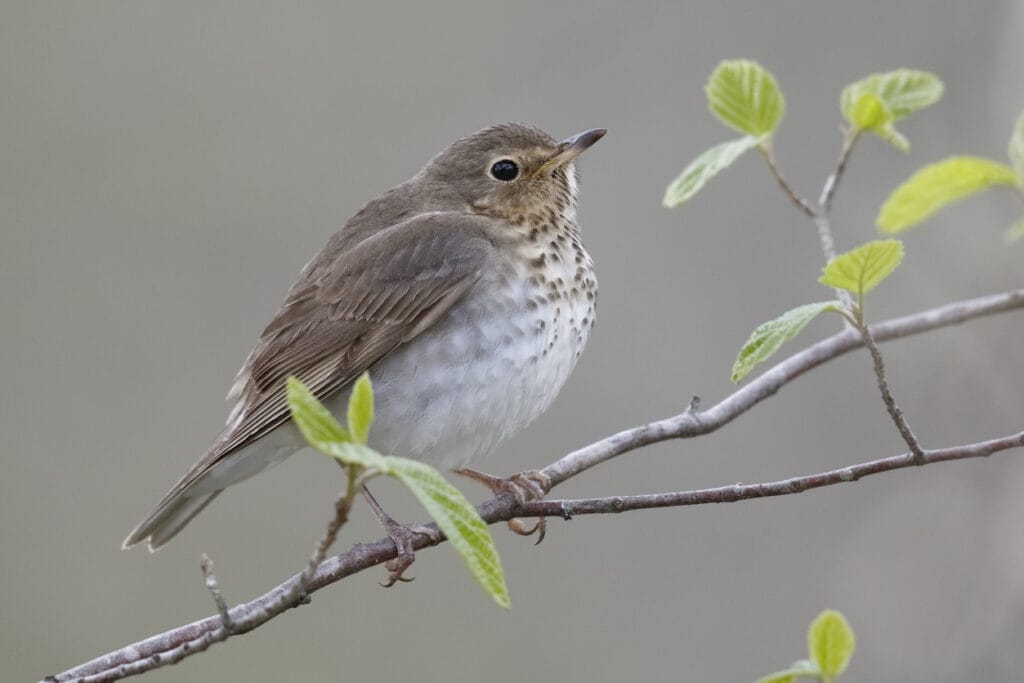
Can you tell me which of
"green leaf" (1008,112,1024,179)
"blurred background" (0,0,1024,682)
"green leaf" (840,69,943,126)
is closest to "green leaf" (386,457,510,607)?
"green leaf" (1008,112,1024,179)

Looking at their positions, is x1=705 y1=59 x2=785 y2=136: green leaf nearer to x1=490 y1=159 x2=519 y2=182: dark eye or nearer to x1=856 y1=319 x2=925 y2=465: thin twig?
x1=856 y1=319 x2=925 y2=465: thin twig

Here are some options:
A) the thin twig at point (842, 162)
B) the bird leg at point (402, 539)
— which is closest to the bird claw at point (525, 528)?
the bird leg at point (402, 539)

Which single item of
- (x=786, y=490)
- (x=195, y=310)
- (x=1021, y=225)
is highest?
(x=195, y=310)

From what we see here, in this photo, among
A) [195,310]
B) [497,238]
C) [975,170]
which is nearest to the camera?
[975,170]

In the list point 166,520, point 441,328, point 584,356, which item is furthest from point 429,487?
point 584,356

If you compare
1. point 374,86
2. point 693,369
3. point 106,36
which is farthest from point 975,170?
point 106,36

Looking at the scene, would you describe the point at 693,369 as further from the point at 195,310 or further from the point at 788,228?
the point at 195,310
